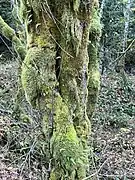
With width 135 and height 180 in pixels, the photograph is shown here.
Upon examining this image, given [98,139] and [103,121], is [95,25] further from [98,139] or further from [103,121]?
[103,121]

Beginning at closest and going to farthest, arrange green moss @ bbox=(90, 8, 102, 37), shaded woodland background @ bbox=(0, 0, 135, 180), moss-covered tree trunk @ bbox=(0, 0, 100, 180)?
moss-covered tree trunk @ bbox=(0, 0, 100, 180), green moss @ bbox=(90, 8, 102, 37), shaded woodland background @ bbox=(0, 0, 135, 180)

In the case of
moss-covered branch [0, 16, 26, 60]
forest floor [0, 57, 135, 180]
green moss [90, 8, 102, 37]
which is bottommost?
forest floor [0, 57, 135, 180]

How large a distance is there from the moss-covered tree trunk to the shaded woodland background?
0.33m

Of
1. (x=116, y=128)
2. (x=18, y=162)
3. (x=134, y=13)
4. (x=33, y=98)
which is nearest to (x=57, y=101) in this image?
(x=33, y=98)

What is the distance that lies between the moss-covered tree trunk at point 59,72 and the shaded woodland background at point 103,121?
33 cm

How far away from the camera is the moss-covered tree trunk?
460 cm

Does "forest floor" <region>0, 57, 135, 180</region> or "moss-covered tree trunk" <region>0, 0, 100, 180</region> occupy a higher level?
"moss-covered tree trunk" <region>0, 0, 100, 180</region>

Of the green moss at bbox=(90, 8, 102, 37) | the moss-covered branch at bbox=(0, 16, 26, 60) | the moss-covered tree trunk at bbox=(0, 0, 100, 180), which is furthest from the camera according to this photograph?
the moss-covered branch at bbox=(0, 16, 26, 60)

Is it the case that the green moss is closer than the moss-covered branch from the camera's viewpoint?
Yes

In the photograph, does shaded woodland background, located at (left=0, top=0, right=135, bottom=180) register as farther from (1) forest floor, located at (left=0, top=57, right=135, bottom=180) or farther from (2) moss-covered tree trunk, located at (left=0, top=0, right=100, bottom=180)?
(2) moss-covered tree trunk, located at (left=0, top=0, right=100, bottom=180)

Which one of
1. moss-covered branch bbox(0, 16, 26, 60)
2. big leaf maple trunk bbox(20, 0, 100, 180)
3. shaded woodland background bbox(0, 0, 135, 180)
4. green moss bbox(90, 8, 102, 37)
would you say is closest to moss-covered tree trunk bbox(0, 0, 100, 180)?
big leaf maple trunk bbox(20, 0, 100, 180)

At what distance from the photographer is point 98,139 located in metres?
9.41

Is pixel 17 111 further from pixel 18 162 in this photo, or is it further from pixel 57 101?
pixel 57 101

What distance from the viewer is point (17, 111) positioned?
365 inches
